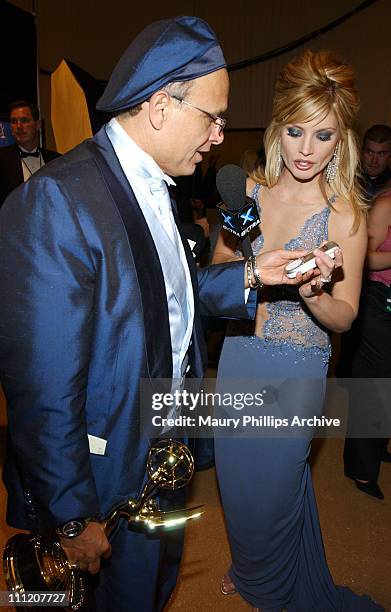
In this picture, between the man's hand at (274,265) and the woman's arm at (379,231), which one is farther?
the woman's arm at (379,231)

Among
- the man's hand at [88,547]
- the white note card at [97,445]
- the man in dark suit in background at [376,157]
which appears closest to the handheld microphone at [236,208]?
the white note card at [97,445]

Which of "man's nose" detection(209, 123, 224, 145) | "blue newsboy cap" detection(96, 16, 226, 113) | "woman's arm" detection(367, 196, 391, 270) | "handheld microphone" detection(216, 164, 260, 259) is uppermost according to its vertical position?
"blue newsboy cap" detection(96, 16, 226, 113)

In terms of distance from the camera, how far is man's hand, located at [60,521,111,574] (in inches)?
49.5

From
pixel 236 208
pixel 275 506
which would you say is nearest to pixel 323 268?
pixel 236 208

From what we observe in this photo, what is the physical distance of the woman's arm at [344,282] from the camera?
1.89m

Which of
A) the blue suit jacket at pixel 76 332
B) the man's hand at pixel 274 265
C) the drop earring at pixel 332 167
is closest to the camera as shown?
the blue suit jacket at pixel 76 332

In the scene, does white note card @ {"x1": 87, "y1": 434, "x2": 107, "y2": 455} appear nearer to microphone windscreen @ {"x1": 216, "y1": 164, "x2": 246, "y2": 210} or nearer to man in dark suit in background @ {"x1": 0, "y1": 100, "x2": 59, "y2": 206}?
microphone windscreen @ {"x1": 216, "y1": 164, "x2": 246, "y2": 210}

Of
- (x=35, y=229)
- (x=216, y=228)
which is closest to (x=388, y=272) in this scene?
(x=216, y=228)

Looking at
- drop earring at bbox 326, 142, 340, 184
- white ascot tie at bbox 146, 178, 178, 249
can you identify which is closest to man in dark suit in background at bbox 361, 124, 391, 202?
drop earring at bbox 326, 142, 340, 184

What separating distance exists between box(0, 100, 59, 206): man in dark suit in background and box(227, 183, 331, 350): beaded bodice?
284 cm

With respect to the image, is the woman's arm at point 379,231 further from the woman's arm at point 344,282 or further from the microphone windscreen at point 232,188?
the microphone windscreen at point 232,188

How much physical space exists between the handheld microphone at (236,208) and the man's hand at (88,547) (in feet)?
3.23

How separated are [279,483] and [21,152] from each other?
142 inches

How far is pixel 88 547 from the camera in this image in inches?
49.8
